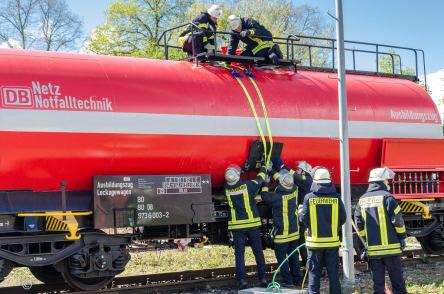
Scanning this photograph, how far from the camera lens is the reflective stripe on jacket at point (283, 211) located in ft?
32.3

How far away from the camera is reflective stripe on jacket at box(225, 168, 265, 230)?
31.6 ft

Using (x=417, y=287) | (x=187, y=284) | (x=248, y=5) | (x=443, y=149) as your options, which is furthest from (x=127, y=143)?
(x=248, y=5)

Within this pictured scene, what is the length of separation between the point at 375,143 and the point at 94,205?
18.5 feet

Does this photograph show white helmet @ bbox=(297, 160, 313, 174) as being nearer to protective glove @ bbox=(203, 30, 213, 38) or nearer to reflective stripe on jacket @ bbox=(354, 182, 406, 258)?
reflective stripe on jacket @ bbox=(354, 182, 406, 258)

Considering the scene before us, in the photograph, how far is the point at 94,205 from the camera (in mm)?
8500

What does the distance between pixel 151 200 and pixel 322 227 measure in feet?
8.48

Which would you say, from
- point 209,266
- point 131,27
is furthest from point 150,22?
point 209,266

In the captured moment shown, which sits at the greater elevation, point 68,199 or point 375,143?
point 375,143

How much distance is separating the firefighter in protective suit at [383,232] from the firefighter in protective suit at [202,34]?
4006 mm

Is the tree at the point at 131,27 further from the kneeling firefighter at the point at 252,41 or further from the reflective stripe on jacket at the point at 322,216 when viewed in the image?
the reflective stripe on jacket at the point at 322,216

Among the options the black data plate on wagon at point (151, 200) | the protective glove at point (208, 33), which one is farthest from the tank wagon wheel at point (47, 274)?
the protective glove at point (208, 33)

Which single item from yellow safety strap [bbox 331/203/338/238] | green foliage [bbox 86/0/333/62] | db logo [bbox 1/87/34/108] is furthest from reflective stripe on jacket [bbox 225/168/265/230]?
green foliage [bbox 86/0/333/62]

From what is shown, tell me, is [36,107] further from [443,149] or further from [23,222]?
[443,149]

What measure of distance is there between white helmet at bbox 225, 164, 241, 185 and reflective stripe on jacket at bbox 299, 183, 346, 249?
5.47 ft
